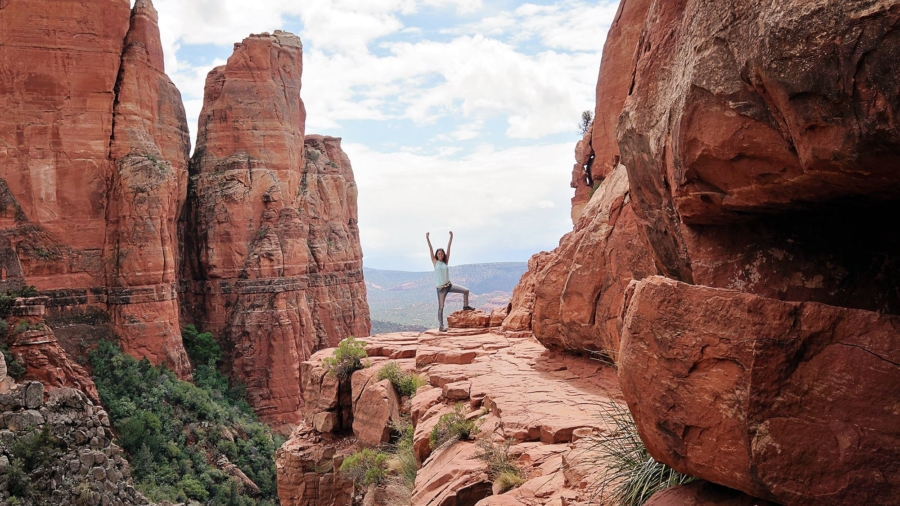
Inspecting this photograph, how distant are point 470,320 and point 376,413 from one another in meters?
5.48

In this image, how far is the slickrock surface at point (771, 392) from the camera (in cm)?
305

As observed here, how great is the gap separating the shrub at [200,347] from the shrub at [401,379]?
103 ft

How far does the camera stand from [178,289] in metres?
43.3

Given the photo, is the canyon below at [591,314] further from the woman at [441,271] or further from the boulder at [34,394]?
the woman at [441,271]

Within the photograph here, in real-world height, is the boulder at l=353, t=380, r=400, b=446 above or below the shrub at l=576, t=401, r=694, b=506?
below

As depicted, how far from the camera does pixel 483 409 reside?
9.09 meters

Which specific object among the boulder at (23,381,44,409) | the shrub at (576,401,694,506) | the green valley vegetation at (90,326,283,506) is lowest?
the green valley vegetation at (90,326,283,506)

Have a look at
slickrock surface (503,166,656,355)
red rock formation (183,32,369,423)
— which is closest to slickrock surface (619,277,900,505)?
slickrock surface (503,166,656,355)

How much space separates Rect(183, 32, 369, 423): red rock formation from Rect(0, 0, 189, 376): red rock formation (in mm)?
5022

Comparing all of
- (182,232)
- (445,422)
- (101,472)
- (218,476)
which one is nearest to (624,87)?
(445,422)

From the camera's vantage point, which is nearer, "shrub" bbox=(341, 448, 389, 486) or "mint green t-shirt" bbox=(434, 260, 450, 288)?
"shrub" bbox=(341, 448, 389, 486)

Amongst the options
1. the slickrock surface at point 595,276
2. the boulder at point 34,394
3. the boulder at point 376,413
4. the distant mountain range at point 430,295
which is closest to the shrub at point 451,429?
the slickrock surface at point 595,276

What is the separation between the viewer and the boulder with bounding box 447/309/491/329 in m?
17.5

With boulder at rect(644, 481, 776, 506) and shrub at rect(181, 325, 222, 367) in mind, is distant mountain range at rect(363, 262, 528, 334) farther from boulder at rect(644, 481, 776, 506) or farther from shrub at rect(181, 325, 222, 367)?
boulder at rect(644, 481, 776, 506)
